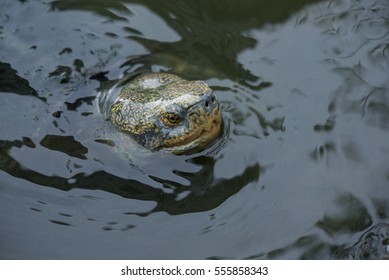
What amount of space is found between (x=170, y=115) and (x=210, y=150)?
1.36 ft

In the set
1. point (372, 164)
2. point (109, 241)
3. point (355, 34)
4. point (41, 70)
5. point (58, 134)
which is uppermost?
point (355, 34)

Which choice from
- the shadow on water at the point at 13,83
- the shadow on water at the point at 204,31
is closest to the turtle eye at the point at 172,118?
the shadow on water at the point at 204,31

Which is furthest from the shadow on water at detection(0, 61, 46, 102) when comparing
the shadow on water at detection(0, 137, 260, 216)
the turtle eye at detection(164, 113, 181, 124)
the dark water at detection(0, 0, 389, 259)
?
the turtle eye at detection(164, 113, 181, 124)

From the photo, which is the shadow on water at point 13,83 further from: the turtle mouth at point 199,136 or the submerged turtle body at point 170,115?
the turtle mouth at point 199,136

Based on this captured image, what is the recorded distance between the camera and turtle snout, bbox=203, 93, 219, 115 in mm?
3454

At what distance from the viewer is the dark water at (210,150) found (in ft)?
10.6

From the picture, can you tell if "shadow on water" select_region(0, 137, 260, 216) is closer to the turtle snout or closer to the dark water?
the dark water

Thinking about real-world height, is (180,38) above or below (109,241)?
above

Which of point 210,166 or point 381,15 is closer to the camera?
point 210,166

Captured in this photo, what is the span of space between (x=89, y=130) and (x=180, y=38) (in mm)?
1141

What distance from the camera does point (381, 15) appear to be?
4465 mm

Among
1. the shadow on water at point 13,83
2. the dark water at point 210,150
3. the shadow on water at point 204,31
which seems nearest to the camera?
the dark water at point 210,150
